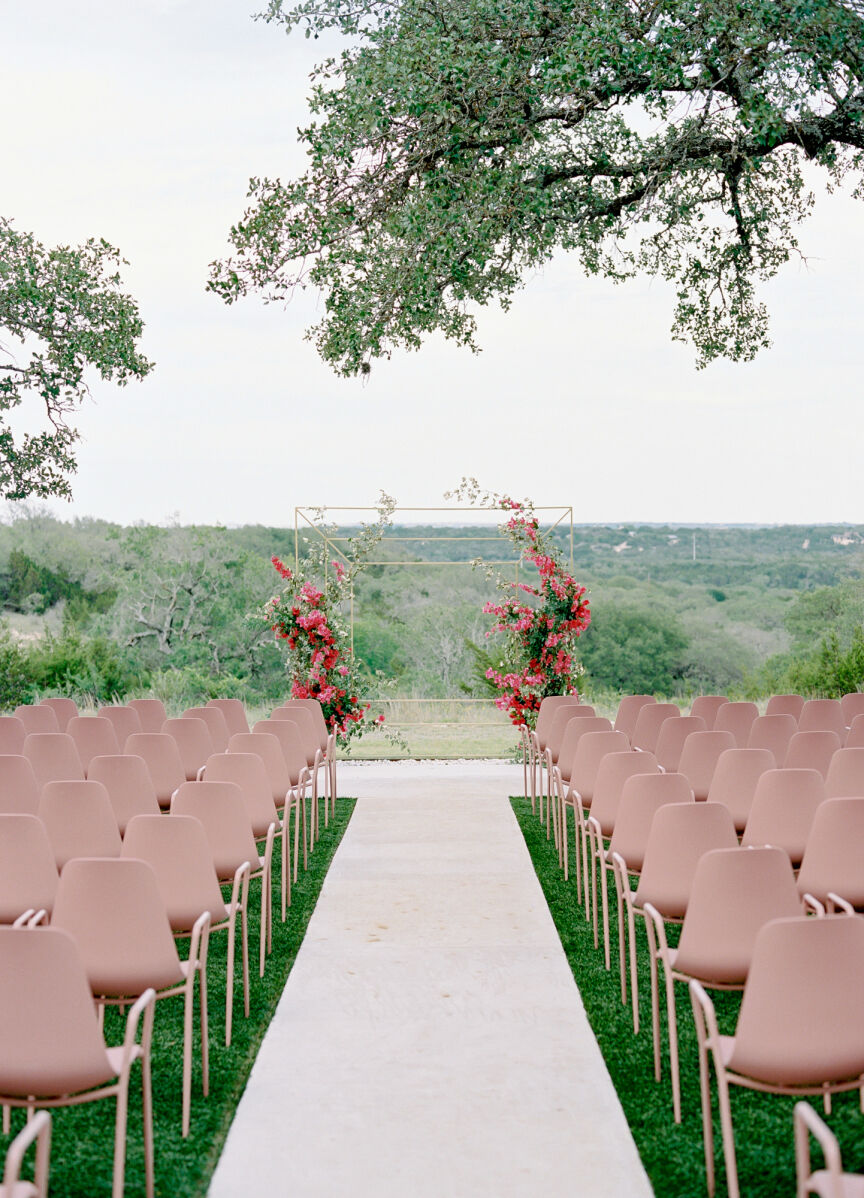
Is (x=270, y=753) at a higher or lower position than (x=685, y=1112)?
higher

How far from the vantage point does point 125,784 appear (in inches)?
206

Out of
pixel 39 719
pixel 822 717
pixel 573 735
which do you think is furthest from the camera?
pixel 39 719

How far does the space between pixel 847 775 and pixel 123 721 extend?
189 inches

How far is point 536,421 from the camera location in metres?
22.2

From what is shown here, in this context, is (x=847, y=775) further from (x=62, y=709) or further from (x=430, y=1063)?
(x=62, y=709)

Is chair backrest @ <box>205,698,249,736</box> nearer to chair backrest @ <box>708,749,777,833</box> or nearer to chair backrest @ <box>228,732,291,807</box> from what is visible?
chair backrest @ <box>228,732,291,807</box>

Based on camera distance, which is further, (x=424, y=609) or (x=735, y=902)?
(x=424, y=609)

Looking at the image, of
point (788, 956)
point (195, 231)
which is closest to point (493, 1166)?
point (788, 956)

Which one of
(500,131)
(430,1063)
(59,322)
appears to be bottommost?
(430,1063)

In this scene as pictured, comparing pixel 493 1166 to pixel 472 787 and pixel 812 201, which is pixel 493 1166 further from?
pixel 812 201

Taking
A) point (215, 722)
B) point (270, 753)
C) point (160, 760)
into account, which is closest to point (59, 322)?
point (215, 722)

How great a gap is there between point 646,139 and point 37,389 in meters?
5.67

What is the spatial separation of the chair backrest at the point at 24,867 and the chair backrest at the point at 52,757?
83.5 inches

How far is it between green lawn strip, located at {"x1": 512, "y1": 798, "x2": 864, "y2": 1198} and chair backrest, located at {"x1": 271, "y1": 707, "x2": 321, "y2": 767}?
3.47 meters
